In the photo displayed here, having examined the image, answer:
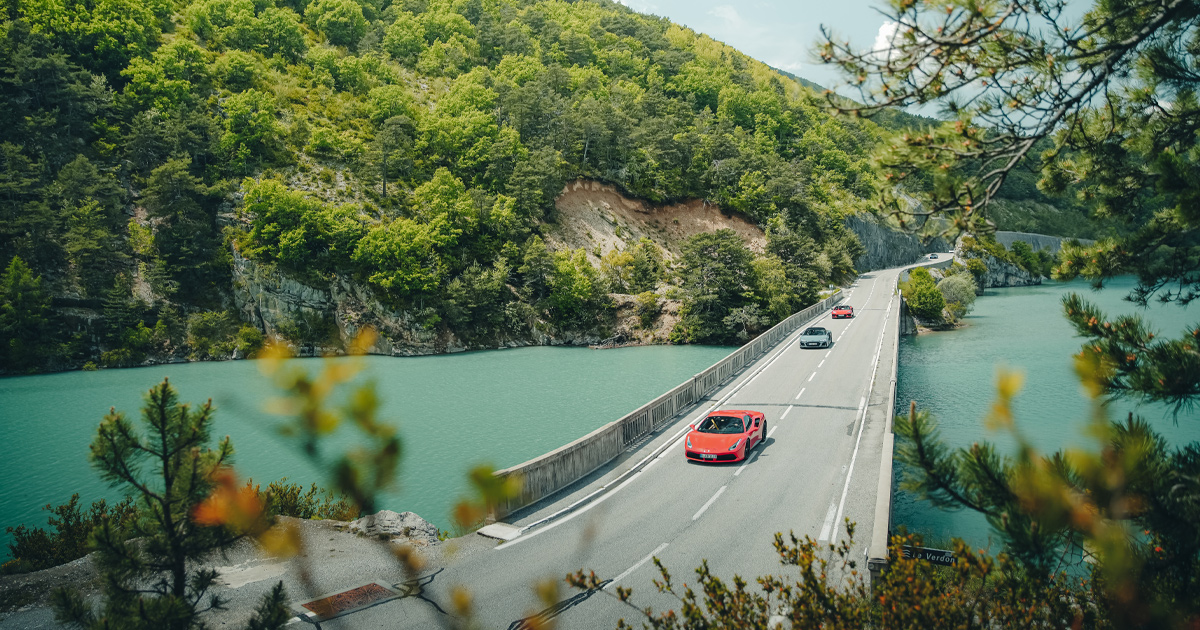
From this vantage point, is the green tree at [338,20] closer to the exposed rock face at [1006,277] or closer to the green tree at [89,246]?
the green tree at [89,246]

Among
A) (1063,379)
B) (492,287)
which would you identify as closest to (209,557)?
(1063,379)

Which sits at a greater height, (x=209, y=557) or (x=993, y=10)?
(x=993, y=10)

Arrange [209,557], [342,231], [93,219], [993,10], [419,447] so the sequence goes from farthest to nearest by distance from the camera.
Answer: [342,231] → [93,219] → [419,447] → [993,10] → [209,557]

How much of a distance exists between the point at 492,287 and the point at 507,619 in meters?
45.3

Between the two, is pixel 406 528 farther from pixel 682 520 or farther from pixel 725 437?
pixel 725 437

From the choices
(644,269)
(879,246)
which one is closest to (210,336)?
(644,269)

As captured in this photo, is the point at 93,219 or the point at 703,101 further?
the point at 703,101

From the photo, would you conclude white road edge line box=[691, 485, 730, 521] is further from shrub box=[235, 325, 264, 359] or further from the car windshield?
shrub box=[235, 325, 264, 359]

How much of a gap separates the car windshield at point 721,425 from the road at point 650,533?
37.1 inches

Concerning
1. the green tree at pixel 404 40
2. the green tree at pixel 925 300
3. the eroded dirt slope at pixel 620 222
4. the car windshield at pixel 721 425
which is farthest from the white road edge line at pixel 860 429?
the green tree at pixel 404 40

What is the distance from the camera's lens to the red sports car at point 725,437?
16.4m

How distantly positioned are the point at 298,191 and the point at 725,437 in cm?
4911

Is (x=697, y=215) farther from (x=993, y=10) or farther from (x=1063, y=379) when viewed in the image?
(x=993, y=10)

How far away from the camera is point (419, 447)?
2516cm
